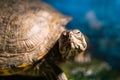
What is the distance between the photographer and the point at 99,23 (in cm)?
584

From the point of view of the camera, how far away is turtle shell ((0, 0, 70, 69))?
3.22m

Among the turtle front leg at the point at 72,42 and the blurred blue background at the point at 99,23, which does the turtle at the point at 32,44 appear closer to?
the turtle front leg at the point at 72,42

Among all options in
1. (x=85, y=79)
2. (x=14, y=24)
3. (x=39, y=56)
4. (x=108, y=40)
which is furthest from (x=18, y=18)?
(x=108, y=40)

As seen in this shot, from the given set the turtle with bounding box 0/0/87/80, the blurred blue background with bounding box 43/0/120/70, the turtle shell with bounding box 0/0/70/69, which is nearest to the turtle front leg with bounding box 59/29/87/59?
the turtle with bounding box 0/0/87/80

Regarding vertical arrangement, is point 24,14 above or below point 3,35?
above

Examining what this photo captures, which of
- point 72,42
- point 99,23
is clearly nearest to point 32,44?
point 72,42

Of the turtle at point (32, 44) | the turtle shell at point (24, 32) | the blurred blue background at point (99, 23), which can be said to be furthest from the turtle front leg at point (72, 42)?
the blurred blue background at point (99, 23)

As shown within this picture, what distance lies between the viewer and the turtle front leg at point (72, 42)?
3.12 meters

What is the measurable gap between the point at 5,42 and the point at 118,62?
2.96 meters

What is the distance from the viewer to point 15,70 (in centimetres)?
321

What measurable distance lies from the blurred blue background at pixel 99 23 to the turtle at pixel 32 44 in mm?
2297

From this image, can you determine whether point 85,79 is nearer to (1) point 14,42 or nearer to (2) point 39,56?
(2) point 39,56

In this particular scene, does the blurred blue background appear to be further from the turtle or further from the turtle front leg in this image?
the turtle front leg

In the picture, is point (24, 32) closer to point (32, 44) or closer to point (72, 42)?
point (32, 44)
